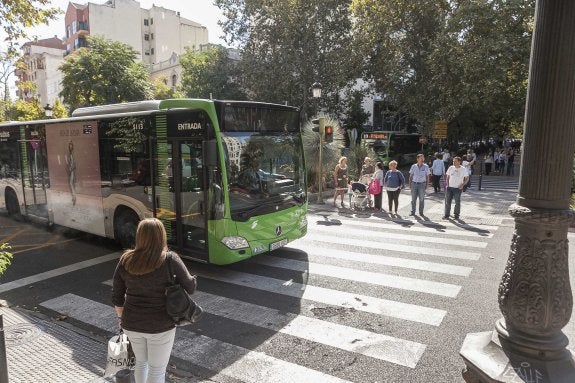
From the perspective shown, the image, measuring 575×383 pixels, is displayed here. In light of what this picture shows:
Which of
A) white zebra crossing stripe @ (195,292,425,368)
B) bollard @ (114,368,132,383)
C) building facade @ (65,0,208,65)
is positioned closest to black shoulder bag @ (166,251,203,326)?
bollard @ (114,368,132,383)

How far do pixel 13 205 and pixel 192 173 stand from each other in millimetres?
8357

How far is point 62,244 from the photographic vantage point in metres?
10.1

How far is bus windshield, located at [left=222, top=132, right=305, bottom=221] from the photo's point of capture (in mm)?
7047

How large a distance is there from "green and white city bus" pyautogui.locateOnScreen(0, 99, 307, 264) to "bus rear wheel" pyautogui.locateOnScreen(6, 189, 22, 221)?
338 cm

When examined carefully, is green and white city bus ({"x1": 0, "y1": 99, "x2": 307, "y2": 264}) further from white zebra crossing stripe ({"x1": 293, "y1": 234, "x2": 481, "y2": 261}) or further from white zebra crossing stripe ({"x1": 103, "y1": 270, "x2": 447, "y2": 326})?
white zebra crossing stripe ({"x1": 293, "y1": 234, "x2": 481, "y2": 261})

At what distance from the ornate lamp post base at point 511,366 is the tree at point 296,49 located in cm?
2684

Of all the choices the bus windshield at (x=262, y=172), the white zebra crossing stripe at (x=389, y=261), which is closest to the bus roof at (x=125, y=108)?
the bus windshield at (x=262, y=172)

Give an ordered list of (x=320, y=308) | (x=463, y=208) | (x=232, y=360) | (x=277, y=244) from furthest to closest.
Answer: (x=463, y=208) → (x=277, y=244) → (x=320, y=308) → (x=232, y=360)

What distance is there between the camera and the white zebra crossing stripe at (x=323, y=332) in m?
4.80

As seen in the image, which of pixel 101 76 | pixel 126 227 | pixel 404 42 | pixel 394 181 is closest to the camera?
pixel 126 227

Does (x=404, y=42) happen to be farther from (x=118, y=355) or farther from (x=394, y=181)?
(x=118, y=355)

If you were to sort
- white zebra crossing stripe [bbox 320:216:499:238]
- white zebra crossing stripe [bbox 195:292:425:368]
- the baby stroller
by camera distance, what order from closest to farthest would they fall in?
white zebra crossing stripe [bbox 195:292:425:368] < white zebra crossing stripe [bbox 320:216:499:238] < the baby stroller

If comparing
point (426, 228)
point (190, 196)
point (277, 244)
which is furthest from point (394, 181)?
point (190, 196)

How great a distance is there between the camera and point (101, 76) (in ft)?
106
